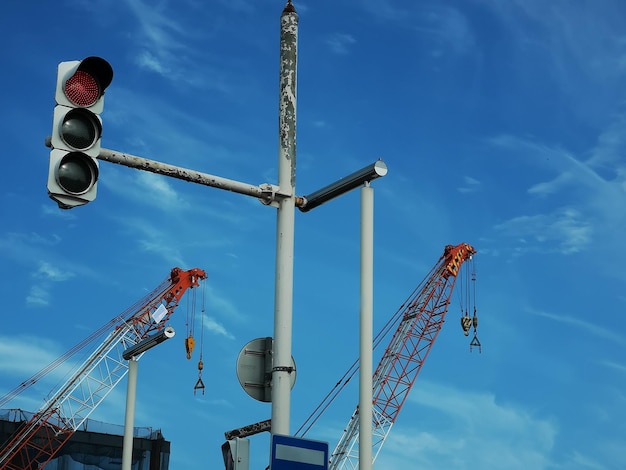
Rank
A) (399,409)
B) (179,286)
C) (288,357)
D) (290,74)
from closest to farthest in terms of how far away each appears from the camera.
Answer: (288,357) < (290,74) < (399,409) < (179,286)

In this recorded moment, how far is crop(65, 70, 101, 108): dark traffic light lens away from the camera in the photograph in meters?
12.4

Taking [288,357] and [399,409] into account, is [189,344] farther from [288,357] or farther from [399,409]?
[288,357]

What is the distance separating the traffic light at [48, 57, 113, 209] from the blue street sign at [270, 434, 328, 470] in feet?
11.7

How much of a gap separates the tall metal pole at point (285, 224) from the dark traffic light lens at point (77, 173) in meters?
3.12

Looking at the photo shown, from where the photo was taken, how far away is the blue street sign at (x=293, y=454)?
12.6 metres

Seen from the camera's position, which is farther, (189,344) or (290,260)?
(189,344)

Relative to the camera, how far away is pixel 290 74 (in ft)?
49.7

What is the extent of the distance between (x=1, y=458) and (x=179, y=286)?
20.9 metres

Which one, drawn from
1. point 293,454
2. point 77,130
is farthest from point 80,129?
point 293,454

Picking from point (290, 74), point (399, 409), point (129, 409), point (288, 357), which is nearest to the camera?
point (288, 357)

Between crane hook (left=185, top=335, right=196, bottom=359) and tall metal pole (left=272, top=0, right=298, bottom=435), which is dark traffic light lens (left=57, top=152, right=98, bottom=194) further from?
crane hook (left=185, top=335, right=196, bottom=359)

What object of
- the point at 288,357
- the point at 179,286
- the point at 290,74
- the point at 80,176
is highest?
the point at 179,286

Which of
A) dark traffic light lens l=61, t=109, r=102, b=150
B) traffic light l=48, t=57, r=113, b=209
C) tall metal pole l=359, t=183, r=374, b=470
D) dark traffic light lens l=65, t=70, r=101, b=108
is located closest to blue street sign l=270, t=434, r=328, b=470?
tall metal pole l=359, t=183, r=374, b=470

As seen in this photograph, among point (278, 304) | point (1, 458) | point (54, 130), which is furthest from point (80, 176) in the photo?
point (1, 458)
